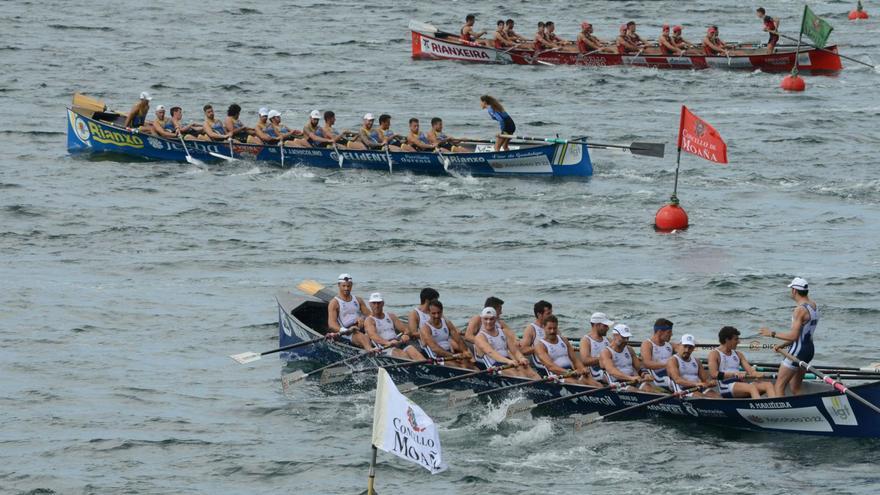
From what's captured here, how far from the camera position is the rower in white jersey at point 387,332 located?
25.3 m

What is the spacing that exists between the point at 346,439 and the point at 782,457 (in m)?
6.42

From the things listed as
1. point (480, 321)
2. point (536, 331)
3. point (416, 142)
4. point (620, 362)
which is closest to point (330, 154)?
point (416, 142)

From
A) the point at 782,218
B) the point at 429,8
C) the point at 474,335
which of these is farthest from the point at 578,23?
the point at 474,335

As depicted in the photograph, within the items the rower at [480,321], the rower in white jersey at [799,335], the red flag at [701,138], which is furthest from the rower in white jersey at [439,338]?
the red flag at [701,138]

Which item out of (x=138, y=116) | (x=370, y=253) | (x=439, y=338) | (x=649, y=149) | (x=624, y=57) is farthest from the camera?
(x=624, y=57)

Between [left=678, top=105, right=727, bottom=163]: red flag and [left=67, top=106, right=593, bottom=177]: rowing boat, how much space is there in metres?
4.46

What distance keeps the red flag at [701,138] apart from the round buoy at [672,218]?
139 cm

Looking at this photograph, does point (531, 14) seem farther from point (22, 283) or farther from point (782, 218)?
point (22, 283)

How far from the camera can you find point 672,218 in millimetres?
34688

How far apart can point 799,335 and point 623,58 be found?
1245 inches

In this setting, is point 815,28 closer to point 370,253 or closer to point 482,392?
point 370,253

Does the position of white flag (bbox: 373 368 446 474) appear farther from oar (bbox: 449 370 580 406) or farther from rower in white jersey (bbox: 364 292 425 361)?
rower in white jersey (bbox: 364 292 425 361)

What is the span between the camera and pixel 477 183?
3906 centimetres

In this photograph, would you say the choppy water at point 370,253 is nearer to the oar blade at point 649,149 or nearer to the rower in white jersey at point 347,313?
the rower in white jersey at point 347,313
